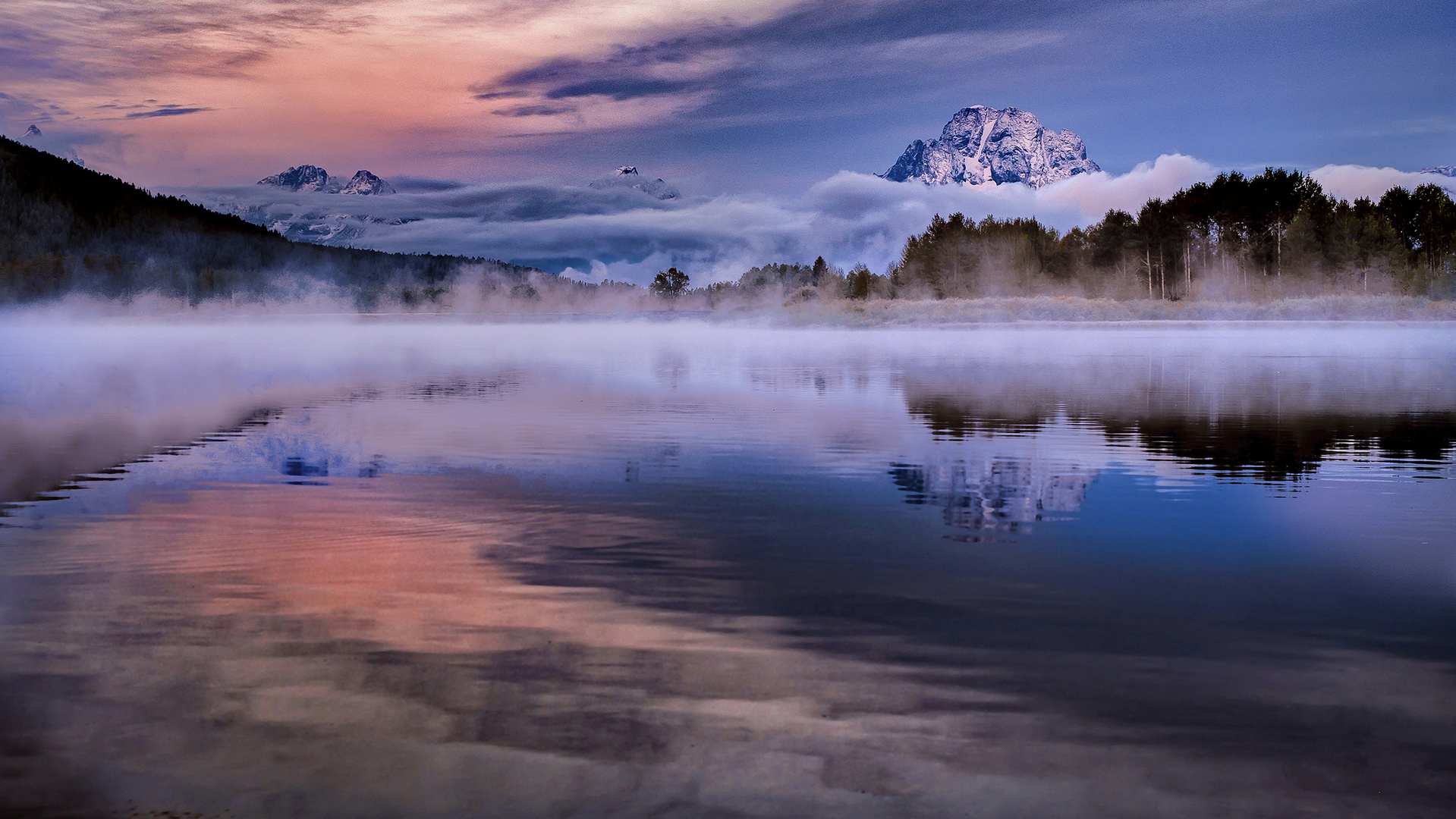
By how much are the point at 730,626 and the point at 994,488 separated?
880cm

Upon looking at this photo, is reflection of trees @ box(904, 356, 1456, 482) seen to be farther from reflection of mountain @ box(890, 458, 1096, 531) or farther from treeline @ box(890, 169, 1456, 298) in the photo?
treeline @ box(890, 169, 1456, 298)

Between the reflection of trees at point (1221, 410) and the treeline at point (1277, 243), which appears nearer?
the reflection of trees at point (1221, 410)

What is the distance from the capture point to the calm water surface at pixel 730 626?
255 inches

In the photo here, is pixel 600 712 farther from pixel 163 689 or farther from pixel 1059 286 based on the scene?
pixel 1059 286

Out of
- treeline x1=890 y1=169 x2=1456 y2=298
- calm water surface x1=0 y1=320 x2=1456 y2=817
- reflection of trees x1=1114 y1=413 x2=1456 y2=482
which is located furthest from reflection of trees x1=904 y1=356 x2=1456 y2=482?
treeline x1=890 y1=169 x2=1456 y2=298

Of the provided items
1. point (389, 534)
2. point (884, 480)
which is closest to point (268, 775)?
point (389, 534)

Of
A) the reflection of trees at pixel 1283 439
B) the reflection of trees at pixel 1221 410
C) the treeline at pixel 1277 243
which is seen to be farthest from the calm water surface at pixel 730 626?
the treeline at pixel 1277 243

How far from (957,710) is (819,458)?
1289cm

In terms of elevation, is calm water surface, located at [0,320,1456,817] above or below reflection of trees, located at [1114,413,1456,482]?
below

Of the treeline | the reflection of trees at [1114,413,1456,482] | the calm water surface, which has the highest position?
the treeline

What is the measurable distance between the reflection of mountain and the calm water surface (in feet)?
0.42

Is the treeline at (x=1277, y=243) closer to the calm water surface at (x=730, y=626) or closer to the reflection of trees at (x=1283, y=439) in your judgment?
the reflection of trees at (x=1283, y=439)

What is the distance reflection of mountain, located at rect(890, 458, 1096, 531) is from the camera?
48.3 ft

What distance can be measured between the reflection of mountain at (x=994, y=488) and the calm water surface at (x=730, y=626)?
0.42 feet
